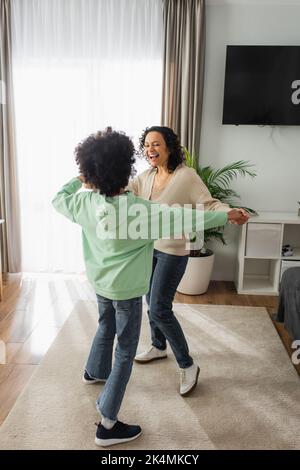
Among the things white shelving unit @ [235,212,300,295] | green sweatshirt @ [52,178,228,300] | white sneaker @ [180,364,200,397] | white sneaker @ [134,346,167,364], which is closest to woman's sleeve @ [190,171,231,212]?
green sweatshirt @ [52,178,228,300]

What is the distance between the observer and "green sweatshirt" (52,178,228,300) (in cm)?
156

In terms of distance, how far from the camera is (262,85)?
11.8ft

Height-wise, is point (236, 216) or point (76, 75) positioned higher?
point (76, 75)

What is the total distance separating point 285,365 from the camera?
97.2 inches

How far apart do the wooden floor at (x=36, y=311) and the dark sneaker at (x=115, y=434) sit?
1.65 ft

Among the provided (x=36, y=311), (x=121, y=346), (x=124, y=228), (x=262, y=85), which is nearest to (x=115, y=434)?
(x=121, y=346)

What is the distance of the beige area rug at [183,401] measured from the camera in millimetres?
1818

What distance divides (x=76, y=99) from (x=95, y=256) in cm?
253

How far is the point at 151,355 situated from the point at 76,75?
2625 millimetres

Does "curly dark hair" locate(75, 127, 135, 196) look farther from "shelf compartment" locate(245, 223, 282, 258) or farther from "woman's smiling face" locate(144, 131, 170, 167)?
"shelf compartment" locate(245, 223, 282, 258)

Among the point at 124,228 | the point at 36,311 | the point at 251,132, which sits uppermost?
the point at 251,132

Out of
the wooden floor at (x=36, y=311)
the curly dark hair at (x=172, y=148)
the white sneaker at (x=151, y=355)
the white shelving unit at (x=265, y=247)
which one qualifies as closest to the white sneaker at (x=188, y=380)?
the white sneaker at (x=151, y=355)

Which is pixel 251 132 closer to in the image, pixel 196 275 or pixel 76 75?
pixel 196 275

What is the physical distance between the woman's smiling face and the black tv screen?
1783 mm
